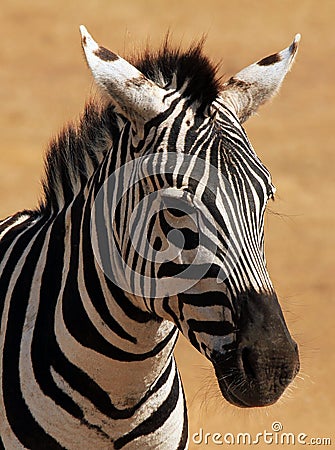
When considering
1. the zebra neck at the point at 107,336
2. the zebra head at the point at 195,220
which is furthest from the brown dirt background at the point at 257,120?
the zebra head at the point at 195,220

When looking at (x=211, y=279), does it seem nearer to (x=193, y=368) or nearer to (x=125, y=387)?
(x=125, y=387)

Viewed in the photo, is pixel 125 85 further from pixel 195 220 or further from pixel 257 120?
pixel 257 120

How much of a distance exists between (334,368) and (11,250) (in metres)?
6.47

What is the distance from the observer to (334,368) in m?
9.99

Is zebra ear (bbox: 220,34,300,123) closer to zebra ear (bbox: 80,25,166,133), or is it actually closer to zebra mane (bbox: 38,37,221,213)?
zebra mane (bbox: 38,37,221,213)

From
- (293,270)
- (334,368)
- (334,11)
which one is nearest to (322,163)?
(293,270)

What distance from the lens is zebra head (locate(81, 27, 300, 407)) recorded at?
10.4 feet

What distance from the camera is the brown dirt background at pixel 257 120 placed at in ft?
29.9

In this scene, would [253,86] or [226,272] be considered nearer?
[226,272]

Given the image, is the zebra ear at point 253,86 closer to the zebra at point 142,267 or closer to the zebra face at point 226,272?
the zebra at point 142,267

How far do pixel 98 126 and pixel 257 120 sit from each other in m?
18.0

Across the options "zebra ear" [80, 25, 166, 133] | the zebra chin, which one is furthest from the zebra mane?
the zebra chin

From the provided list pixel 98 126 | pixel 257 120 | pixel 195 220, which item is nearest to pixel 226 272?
pixel 195 220

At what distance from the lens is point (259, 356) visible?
10.2ft
